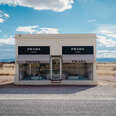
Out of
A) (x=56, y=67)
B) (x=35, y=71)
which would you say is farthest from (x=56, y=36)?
(x=35, y=71)

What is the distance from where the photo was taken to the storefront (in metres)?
16.8

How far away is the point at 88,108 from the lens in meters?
8.27

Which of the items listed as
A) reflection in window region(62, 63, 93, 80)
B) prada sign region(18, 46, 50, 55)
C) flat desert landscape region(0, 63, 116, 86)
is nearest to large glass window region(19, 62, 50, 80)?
prada sign region(18, 46, 50, 55)

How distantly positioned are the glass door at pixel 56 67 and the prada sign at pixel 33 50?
1.11m

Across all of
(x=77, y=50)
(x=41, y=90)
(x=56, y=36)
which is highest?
(x=56, y=36)

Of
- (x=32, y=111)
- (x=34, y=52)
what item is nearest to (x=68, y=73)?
(x=34, y=52)

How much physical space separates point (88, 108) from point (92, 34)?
10.3 m

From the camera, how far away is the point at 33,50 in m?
17.1

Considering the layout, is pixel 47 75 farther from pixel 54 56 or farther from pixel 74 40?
pixel 74 40

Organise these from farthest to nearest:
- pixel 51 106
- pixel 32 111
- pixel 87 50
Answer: pixel 87 50, pixel 51 106, pixel 32 111

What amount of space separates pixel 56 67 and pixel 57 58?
3.47ft

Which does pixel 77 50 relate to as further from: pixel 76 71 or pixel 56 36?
pixel 56 36

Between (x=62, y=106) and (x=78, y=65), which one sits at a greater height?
(x=78, y=65)

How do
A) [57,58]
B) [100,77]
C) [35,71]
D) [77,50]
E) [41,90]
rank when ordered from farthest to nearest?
[100,77] → [35,71] → [57,58] → [77,50] → [41,90]
